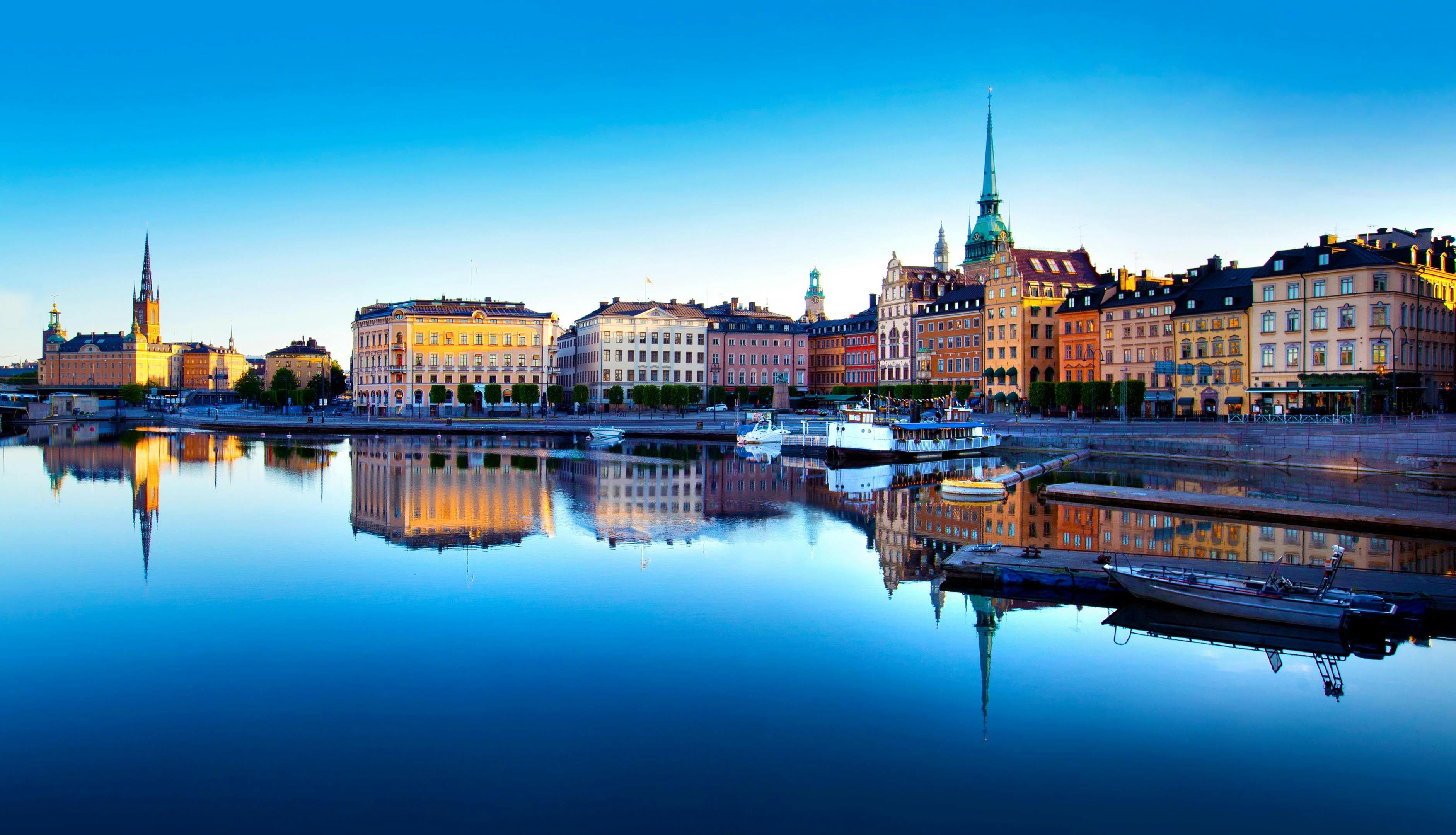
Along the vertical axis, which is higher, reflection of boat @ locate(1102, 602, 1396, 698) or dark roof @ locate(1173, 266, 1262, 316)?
dark roof @ locate(1173, 266, 1262, 316)

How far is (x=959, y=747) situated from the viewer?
A: 14891 millimetres

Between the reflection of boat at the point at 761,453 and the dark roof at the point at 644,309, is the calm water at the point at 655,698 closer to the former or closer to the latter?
the reflection of boat at the point at 761,453

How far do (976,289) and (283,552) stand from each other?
92.4 m

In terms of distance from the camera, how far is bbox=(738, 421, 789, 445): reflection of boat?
79.4 m

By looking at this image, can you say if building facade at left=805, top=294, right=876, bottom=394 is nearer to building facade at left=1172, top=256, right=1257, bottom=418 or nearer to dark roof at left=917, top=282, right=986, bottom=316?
dark roof at left=917, top=282, right=986, bottom=316

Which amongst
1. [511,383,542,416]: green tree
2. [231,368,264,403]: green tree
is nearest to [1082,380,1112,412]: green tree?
[511,383,542,416]: green tree

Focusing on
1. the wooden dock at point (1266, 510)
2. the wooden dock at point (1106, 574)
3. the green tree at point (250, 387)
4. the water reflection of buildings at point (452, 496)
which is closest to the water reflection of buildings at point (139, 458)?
the water reflection of buildings at point (452, 496)

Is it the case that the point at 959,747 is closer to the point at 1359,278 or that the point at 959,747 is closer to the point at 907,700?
the point at 907,700

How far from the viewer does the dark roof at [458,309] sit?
123438 millimetres

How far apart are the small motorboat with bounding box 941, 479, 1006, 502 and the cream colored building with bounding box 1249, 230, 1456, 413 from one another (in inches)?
1471

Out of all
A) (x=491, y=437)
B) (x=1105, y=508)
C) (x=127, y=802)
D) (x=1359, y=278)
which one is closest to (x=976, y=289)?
(x=1359, y=278)

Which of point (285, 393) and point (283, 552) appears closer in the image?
point (283, 552)

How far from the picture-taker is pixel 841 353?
443ft

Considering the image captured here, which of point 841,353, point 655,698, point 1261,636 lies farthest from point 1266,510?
point 841,353
